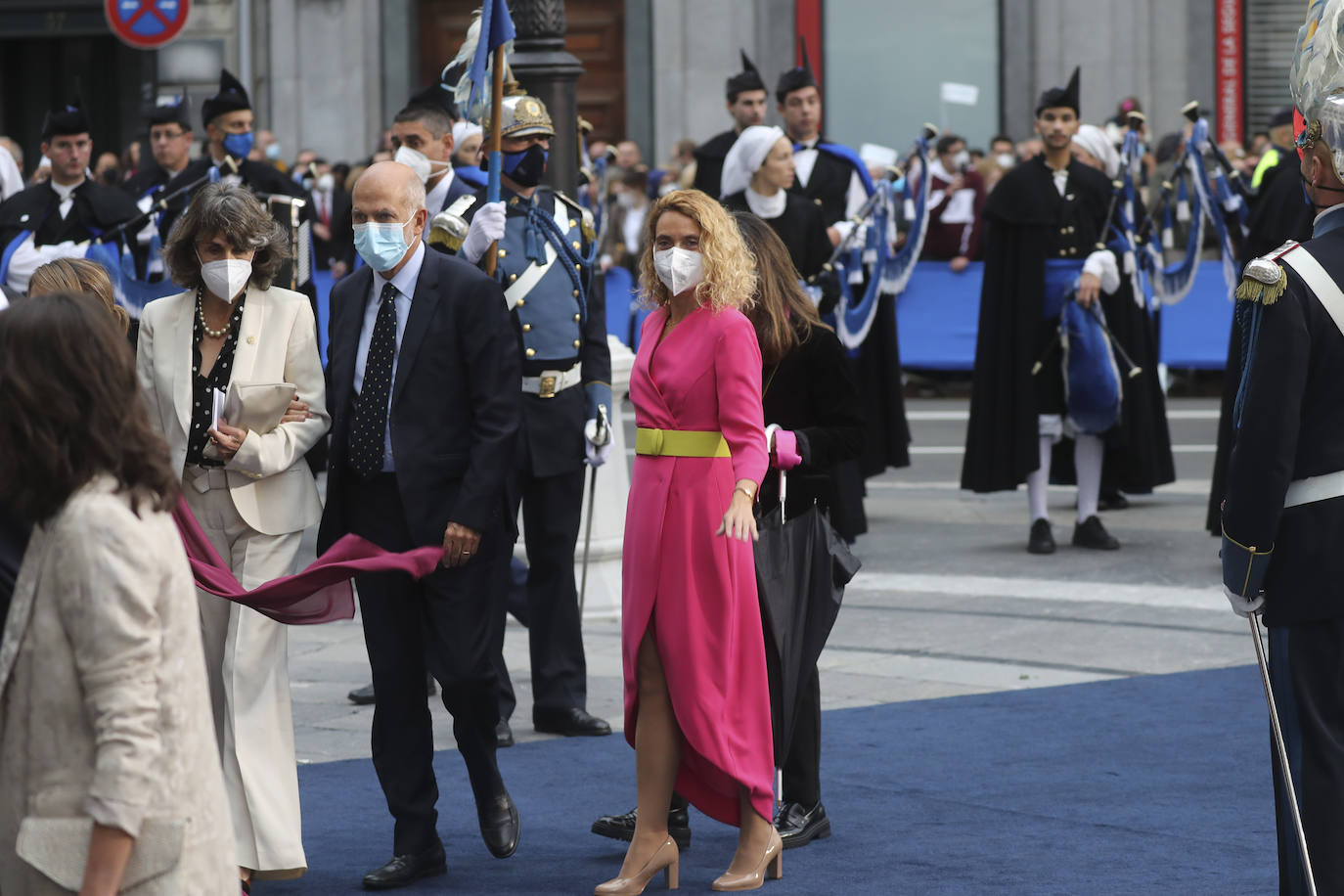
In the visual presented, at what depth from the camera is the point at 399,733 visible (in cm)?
555

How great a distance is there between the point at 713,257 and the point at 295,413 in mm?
1212

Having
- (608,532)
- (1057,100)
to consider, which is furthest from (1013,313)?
(608,532)

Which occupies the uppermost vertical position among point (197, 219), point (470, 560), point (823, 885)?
point (197, 219)

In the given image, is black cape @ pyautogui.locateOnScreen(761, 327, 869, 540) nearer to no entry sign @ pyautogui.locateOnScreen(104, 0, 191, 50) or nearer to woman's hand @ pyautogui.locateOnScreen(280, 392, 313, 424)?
woman's hand @ pyautogui.locateOnScreen(280, 392, 313, 424)

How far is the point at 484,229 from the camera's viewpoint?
22.0ft

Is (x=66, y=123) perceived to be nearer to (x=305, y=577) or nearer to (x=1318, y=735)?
(x=305, y=577)

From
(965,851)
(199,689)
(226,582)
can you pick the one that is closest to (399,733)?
(226,582)

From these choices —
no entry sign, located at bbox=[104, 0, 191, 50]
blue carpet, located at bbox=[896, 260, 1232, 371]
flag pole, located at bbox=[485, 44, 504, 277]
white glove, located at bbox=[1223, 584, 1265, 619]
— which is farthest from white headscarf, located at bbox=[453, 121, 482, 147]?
blue carpet, located at bbox=[896, 260, 1232, 371]

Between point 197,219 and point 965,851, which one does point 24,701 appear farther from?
point 965,851

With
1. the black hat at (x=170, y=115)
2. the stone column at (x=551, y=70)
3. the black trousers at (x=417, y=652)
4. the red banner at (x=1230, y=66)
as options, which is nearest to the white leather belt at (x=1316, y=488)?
the black trousers at (x=417, y=652)


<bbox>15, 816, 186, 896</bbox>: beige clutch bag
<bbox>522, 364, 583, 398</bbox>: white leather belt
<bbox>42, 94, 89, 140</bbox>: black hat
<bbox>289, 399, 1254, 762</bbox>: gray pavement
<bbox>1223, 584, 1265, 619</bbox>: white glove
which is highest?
<bbox>42, 94, 89, 140</bbox>: black hat

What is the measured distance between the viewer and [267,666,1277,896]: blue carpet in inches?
215

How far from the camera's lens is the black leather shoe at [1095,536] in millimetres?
10734

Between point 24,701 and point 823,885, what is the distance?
2.75 metres
